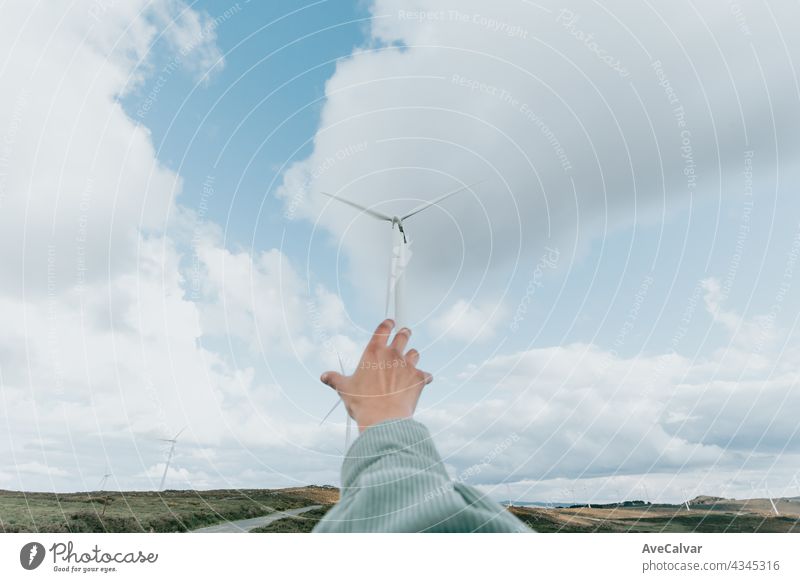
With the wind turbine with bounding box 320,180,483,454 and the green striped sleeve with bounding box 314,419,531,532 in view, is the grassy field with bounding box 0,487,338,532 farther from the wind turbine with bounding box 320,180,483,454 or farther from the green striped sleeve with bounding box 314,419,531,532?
the green striped sleeve with bounding box 314,419,531,532

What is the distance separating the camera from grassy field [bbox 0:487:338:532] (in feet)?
93.4

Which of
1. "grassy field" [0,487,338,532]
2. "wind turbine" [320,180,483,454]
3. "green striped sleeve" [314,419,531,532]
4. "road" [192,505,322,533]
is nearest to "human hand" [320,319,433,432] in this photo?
"green striped sleeve" [314,419,531,532]

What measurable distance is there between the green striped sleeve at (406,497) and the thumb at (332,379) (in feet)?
4.32

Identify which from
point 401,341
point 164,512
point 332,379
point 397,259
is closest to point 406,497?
point 332,379

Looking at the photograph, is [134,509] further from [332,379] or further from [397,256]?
[332,379]

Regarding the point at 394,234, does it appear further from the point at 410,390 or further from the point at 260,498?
the point at 260,498

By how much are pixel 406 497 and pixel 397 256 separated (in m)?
14.0

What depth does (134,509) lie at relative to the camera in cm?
3638

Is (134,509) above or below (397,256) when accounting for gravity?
below

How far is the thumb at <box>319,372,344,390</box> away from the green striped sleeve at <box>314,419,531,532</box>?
1317 mm

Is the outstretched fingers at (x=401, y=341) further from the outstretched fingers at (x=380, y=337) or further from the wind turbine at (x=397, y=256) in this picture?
the wind turbine at (x=397, y=256)
